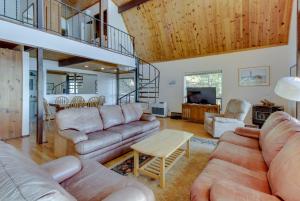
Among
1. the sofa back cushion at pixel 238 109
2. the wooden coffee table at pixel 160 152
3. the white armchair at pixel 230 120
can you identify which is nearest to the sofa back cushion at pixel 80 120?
the wooden coffee table at pixel 160 152

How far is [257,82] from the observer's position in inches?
211

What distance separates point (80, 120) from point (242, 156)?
2.53m

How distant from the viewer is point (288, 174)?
1.16 m

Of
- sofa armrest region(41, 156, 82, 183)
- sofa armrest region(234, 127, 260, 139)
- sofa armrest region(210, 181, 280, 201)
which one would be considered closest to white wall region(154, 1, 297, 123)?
sofa armrest region(234, 127, 260, 139)

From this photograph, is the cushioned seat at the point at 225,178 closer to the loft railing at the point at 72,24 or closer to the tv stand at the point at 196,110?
the tv stand at the point at 196,110

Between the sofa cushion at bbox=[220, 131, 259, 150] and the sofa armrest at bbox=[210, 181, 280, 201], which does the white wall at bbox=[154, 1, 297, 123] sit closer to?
the sofa cushion at bbox=[220, 131, 259, 150]

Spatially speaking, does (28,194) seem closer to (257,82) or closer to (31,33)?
(31,33)

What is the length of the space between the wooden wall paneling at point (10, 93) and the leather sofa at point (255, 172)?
177 inches

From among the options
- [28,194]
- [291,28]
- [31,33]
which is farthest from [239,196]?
[291,28]

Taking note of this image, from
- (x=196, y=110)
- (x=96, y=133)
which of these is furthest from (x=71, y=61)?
(x=196, y=110)

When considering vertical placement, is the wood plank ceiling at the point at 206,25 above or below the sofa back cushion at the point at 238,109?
above

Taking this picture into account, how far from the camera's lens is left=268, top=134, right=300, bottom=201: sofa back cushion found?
1.08 m

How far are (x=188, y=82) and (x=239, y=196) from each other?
238 inches

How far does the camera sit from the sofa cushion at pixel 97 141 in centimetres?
243
